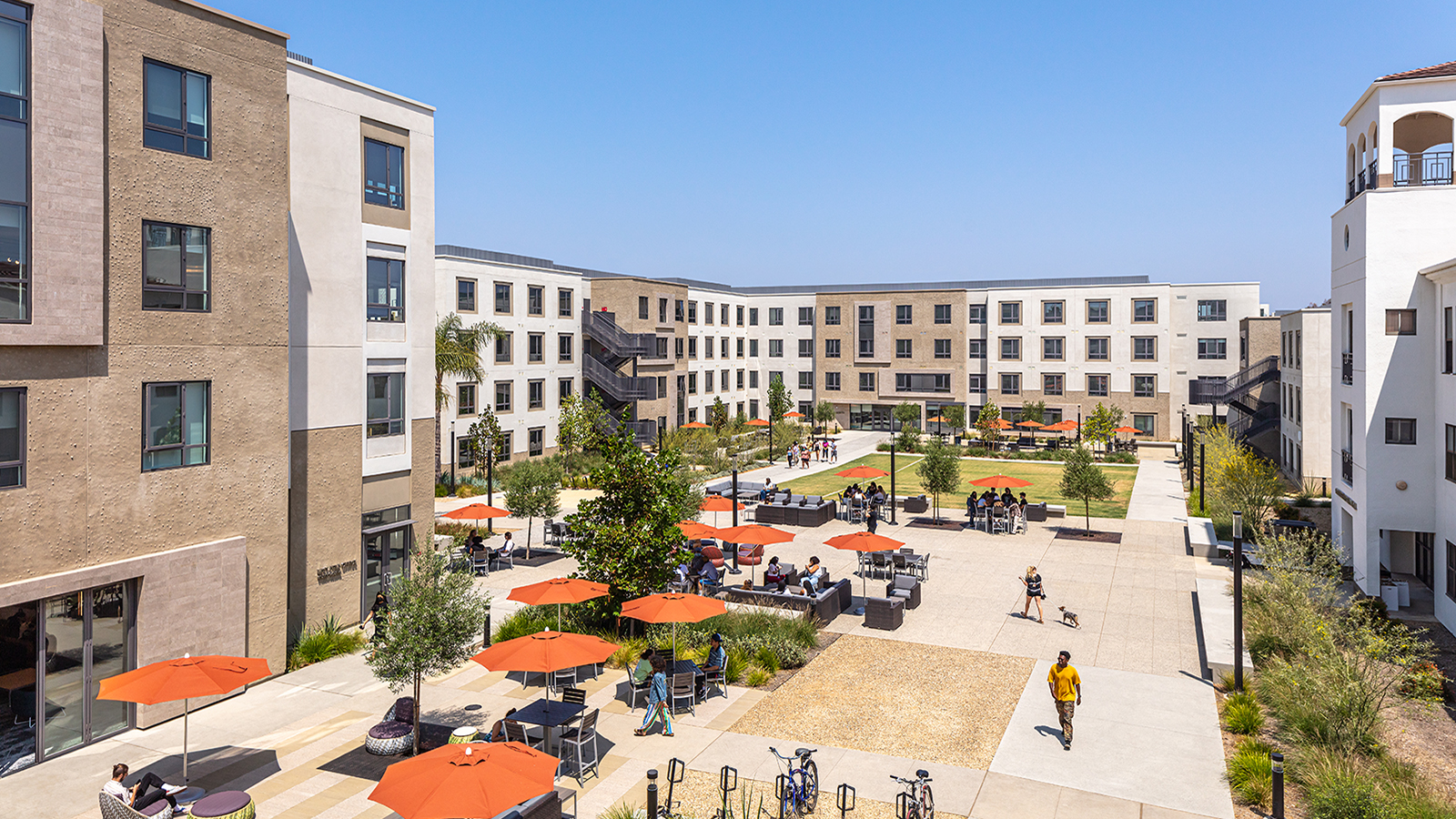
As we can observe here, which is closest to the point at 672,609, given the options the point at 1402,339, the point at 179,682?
the point at 179,682

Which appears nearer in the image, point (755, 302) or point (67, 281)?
point (67, 281)

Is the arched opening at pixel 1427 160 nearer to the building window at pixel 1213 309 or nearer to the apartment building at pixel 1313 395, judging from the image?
the apartment building at pixel 1313 395

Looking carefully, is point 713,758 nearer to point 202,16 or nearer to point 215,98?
point 215,98

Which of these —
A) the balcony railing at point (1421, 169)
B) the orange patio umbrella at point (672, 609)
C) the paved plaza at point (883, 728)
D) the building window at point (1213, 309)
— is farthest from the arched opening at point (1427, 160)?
the building window at point (1213, 309)

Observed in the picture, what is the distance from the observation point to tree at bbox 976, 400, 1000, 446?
208ft

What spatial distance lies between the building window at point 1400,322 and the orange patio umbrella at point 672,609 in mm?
20622

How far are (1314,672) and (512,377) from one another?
42.2m

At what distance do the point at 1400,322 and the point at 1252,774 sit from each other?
17.4 m

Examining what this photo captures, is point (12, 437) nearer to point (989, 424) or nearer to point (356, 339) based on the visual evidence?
point (356, 339)

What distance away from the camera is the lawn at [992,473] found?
40.6m

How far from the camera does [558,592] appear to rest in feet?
56.4

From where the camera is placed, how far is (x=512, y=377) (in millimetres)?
49750

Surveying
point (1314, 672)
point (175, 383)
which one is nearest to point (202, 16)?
point (175, 383)

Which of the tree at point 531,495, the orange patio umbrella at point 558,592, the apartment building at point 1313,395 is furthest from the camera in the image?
the apartment building at point 1313,395
